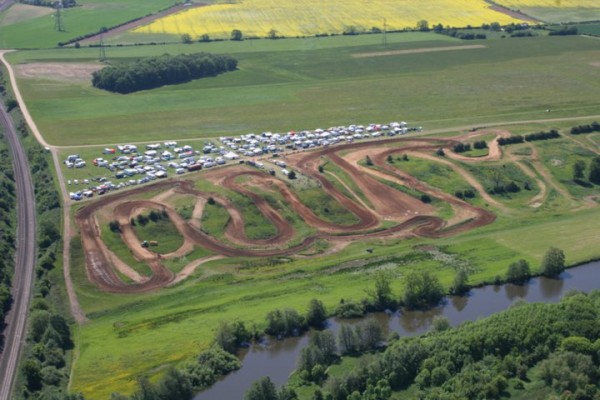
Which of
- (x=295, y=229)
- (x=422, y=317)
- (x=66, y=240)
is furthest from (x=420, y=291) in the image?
(x=66, y=240)

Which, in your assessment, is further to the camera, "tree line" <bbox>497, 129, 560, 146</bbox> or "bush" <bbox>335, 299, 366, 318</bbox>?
"tree line" <bbox>497, 129, 560, 146</bbox>

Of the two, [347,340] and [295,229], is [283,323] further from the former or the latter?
[295,229]

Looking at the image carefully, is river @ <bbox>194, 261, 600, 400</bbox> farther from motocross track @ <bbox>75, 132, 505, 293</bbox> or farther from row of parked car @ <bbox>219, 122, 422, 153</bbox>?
row of parked car @ <bbox>219, 122, 422, 153</bbox>

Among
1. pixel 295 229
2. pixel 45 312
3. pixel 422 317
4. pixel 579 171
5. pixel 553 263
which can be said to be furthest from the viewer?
pixel 579 171

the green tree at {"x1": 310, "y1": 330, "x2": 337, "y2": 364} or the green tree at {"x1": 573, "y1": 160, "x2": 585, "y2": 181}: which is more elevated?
the green tree at {"x1": 573, "y1": 160, "x2": 585, "y2": 181}

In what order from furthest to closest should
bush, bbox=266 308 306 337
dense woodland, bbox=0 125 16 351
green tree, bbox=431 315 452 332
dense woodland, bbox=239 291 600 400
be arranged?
dense woodland, bbox=0 125 16 351, bush, bbox=266 308 306 337, green tree, bbox=431 315 452 332, dense woodland, bbox=239 291 600 400

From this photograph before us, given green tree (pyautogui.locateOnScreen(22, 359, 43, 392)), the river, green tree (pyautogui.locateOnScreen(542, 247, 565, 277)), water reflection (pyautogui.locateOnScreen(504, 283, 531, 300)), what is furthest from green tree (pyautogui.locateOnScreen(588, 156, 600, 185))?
green tree (pyautogui.locateOnScreen(22, 359, 43, 392))

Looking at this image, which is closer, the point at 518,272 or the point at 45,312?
the point at 45,312

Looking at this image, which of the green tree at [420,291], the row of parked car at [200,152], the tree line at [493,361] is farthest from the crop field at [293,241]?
the tree line at [493,361]

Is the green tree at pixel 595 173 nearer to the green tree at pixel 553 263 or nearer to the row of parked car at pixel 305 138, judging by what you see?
the green tree at pixel 553 263
